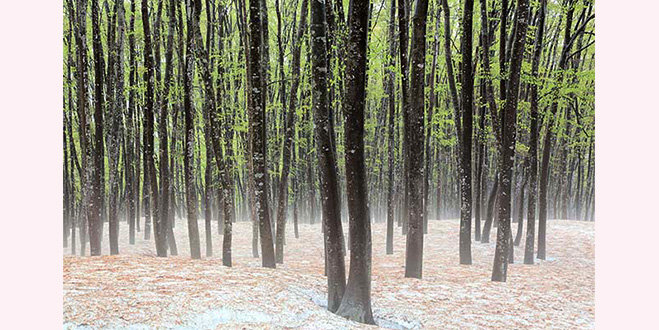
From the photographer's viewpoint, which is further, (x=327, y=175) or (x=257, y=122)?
(x=257, y=122)

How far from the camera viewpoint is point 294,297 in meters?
6.67

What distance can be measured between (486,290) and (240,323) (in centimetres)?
491

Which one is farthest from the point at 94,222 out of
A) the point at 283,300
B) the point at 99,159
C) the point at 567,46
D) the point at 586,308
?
the point at 567,46

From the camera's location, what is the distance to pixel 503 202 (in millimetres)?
8789

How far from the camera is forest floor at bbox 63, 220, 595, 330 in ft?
18.0

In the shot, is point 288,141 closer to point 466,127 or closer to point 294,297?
point 466,127

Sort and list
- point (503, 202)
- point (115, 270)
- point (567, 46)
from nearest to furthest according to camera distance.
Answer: point (115, 270) → point (503, 202) → point (567, 46)

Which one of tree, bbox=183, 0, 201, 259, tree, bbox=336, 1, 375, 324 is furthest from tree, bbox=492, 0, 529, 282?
tree, bbox=183, 0, 201, 259

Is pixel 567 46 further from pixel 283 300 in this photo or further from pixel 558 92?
pixel 283 300

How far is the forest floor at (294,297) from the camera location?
18.0 feet

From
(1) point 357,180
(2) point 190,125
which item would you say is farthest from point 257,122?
(1) point 357,180

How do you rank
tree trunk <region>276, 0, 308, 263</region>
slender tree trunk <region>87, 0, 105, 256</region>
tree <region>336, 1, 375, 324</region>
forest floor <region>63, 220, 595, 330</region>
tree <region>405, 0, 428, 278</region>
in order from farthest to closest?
tree trunk <region>276, 0, 308, 263</region> → slender tree trunk <region>87, 0, 105, 256</region> → tree <region>405, 0, 428, 278</region> → tree <region>336, 1, 375, 324</region> → forest floor <region>63, 220, 595, 330</region>

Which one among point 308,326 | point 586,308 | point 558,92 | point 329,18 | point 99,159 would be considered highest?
point 329,18

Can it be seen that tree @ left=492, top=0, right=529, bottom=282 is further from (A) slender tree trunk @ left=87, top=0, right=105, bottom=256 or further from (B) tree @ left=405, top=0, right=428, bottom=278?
(A) slender tree trunk @ left=87, top=0, right=105, bottom=256
